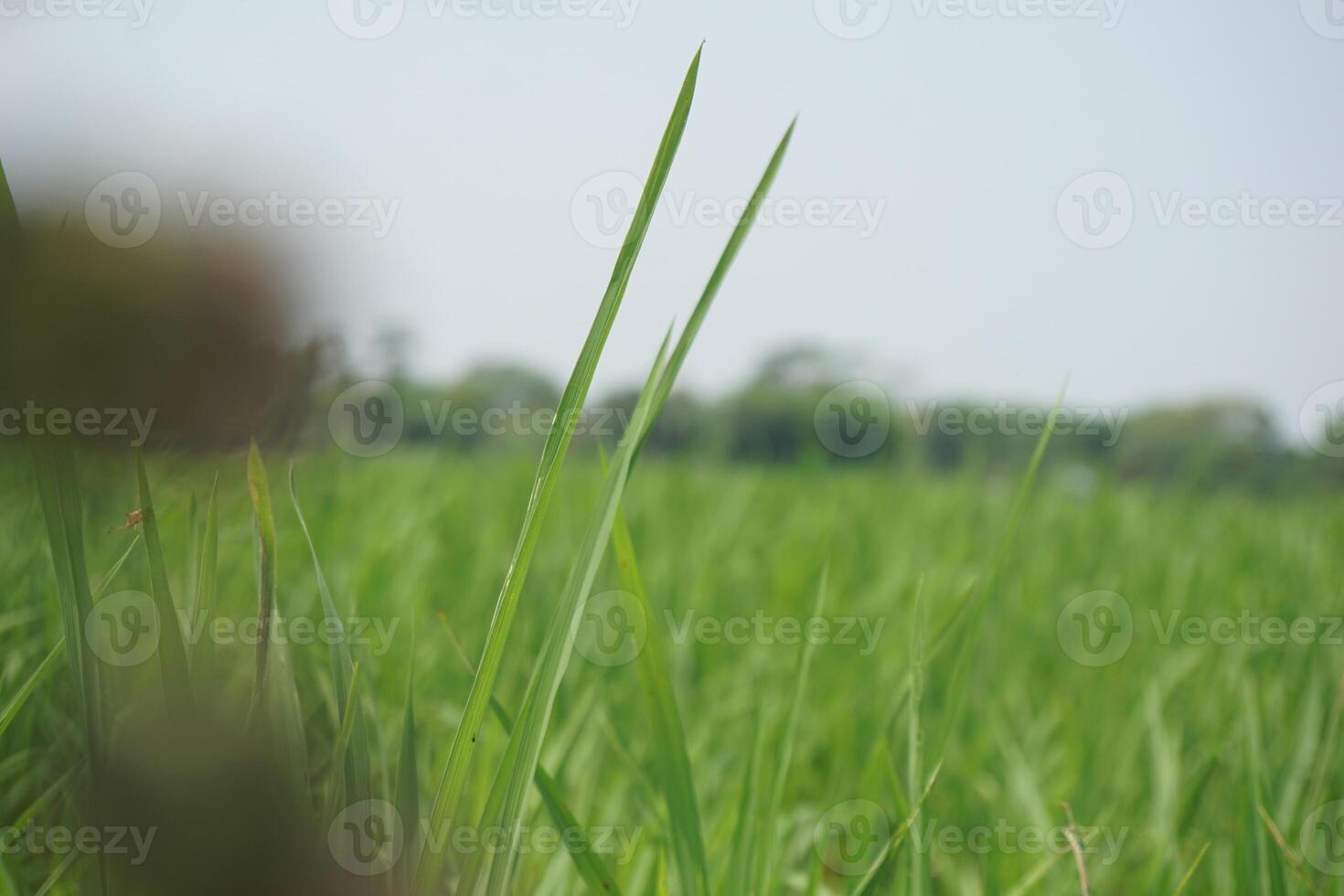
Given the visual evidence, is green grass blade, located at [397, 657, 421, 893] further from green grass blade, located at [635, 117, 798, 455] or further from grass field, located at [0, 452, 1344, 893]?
green grass blade, located at [635, 117, 798, 455]

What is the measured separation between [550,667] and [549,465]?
8cm

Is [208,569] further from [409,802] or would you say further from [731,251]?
[731,251]

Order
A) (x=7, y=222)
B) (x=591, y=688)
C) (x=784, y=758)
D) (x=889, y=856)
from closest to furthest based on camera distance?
(x=7, y=222) → (x=889, y=856) → (x=784, y=758) → (x=591, y=688)

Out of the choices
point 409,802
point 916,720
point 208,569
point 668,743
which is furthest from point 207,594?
point 916,720

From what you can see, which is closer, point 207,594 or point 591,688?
point 207,594

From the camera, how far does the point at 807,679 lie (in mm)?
535

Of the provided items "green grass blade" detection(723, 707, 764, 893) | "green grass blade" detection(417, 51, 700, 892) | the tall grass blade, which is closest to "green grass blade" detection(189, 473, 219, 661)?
the tall grass blade

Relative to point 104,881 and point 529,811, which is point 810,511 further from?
point 104,881

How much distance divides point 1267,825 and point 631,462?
44cm

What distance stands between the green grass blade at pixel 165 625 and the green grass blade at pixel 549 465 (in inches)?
3.7

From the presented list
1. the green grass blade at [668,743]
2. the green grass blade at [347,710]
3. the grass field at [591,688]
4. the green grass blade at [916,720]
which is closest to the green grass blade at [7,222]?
the grass field at [591,688]

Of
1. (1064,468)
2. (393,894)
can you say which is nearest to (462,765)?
(393,894)

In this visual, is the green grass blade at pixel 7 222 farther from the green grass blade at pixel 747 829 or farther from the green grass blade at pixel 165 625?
the green grass blade at pixel 747 829

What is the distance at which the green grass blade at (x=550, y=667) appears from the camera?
1.01 ft
